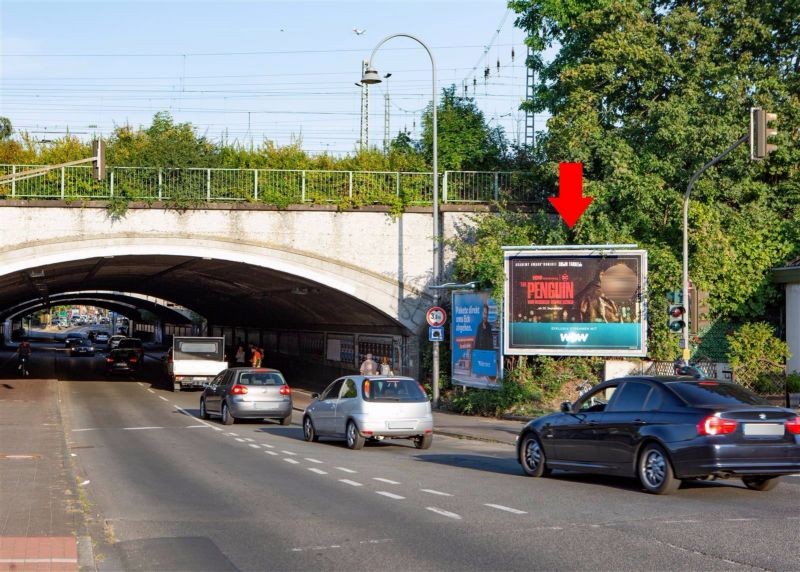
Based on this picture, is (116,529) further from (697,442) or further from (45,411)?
(45,411)

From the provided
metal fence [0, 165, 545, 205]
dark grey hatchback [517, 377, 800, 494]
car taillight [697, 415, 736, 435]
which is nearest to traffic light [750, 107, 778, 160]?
dark grey hatchback [517, 377, 800, 494]

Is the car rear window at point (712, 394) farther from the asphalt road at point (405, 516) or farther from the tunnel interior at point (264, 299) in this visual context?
the tunnel interior at point (264, 299)

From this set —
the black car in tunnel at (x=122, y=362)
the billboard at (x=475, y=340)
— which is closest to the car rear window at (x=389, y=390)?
the billboard at (x=475, y=340)

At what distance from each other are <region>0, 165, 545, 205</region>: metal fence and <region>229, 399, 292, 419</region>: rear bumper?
9.93 meters

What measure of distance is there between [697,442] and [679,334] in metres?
18.9

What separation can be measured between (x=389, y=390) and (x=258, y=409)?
7.78m

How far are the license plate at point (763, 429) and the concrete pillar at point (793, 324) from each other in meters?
19.5

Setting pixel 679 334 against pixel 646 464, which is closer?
pixel 646 464

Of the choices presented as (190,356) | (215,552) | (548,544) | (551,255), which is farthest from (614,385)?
(190,356)

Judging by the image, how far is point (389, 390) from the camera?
67.9ft

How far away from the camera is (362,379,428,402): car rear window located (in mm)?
20562

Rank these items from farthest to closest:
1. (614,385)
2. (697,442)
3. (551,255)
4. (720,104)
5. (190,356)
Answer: (190,356) < (720,104) < (551,255) < (614,385) < (697,442)

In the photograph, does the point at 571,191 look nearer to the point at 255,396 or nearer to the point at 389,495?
the point at 255,396

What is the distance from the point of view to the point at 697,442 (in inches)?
484
